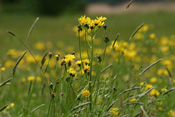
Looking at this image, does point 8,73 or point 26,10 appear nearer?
point 8,73

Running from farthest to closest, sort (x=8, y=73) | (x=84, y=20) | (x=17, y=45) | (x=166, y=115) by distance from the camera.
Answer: (x=17, y=45)
(x=8, y=73)
(x=166, y=115)
(x=84, y=20)

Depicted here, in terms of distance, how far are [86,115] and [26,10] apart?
905 inches

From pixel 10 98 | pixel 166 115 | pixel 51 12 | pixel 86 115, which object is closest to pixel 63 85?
pixel 86 115

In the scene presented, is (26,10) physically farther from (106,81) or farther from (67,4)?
(106,81)

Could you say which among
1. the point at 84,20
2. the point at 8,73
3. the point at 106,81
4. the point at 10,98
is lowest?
the point at 106,81

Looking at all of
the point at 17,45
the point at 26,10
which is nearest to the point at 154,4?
the point at 26,10

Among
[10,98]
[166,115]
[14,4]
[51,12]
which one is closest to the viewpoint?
[166,115]

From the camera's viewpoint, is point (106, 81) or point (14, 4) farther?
point (14, 4)

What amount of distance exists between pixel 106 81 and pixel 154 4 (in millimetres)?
Result: 22480

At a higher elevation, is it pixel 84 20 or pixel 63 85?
pixel 84 20

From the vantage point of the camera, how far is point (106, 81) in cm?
168

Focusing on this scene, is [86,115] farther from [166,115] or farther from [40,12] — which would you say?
[40,12]

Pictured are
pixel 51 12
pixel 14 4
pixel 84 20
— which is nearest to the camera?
pixel 84 20

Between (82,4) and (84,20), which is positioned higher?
(82,4)
